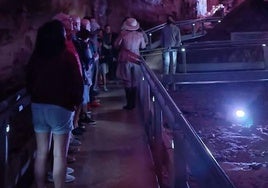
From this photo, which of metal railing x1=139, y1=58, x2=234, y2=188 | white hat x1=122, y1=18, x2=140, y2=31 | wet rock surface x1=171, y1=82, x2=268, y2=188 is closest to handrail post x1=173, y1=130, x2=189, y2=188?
metal railing x1=139, y1=58, x2=234, y2=188

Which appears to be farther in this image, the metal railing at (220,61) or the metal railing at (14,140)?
the metal railing at (220,61)

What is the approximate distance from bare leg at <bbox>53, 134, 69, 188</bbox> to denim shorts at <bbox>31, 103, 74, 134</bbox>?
8cm

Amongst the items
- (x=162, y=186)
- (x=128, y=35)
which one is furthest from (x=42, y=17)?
(x=162, y=186)

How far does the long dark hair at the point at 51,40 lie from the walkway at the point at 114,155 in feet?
5.50

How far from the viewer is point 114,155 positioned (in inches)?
252

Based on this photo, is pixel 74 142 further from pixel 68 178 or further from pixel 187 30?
pixel 187 30

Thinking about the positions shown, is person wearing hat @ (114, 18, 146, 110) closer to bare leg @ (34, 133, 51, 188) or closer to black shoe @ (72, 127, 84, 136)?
black shoe @ (72, 127, 84, 136)

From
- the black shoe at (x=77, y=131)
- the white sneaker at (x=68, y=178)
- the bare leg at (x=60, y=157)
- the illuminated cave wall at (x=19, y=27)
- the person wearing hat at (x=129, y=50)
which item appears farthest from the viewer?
the person wearing hat at (x=129, y=50)

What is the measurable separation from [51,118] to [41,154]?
0.42m

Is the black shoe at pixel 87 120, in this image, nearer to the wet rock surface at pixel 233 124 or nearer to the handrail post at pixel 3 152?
the wet rock surface at pixel 233 124

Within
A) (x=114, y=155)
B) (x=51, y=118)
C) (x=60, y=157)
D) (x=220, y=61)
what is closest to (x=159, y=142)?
(x=114, y=155)

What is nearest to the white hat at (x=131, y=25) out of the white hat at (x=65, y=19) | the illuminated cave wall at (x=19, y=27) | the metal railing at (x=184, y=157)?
the illuminated cave wall at (x=19, y=27)

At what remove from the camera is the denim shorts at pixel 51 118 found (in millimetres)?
4199

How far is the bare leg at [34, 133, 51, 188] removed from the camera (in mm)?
4383
